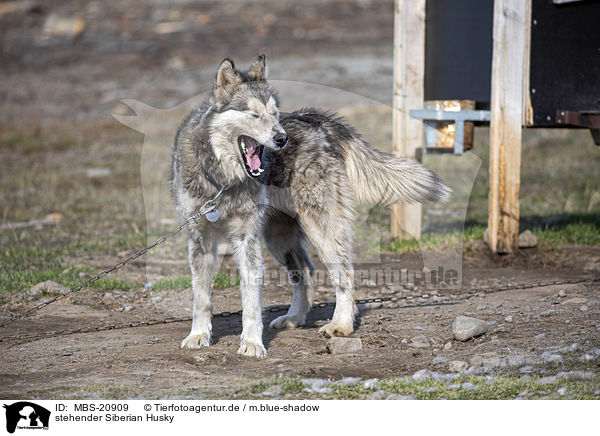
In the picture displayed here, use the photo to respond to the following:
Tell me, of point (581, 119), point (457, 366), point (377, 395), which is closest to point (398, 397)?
point (377, 395)

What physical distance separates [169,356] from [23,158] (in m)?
12.1

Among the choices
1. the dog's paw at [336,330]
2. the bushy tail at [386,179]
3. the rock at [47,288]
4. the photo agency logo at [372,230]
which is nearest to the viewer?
the dog's paw at [336,330]

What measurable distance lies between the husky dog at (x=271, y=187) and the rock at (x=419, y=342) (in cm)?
52

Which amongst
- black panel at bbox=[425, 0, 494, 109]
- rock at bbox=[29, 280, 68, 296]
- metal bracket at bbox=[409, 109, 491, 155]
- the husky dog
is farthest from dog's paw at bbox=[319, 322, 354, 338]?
black panel at bbox=[425, 0, 494, 109]

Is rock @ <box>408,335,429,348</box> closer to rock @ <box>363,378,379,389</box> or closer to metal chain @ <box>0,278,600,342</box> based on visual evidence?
rock @ <box>363,378,379,389</box>

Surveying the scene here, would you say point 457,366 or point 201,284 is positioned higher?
point 201,284

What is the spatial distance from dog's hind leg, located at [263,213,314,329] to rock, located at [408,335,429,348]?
3.54 feet

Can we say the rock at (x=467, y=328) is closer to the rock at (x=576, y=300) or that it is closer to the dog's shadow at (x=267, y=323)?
the dog's shadow at (x=267, y=323)

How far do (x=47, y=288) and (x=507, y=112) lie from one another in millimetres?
5068

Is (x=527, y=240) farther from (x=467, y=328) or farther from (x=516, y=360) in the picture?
(x=516, y=360)

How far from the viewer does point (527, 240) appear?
7840 millimetres

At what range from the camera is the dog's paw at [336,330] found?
5.38m

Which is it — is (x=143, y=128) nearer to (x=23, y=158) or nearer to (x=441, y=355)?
(x=23, y=158)

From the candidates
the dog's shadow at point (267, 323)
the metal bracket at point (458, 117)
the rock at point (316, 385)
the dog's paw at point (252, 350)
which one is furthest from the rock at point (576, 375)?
the metal bracket at point (458, 117)
